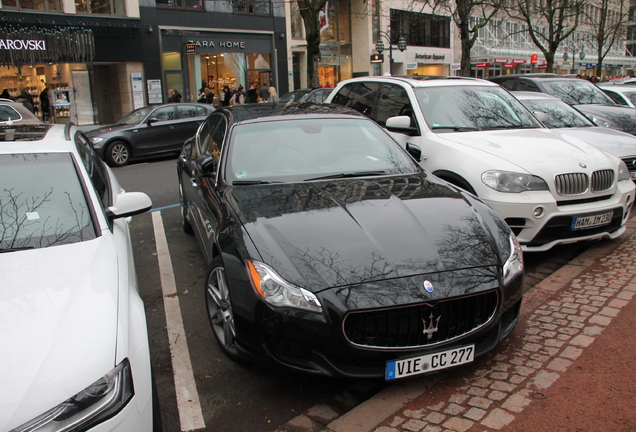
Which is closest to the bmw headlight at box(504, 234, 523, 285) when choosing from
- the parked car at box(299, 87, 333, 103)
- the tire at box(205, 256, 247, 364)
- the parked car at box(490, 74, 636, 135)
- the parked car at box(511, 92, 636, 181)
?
the tire at box(205, 256, 247, 364)

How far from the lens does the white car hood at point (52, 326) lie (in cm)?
A: 203

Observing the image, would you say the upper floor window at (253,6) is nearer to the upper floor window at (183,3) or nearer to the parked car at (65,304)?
the upper floor window at (183,3)

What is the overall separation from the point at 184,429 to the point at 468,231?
209cm

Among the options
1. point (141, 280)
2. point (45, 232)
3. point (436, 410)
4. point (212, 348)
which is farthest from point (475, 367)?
point (141, 280)

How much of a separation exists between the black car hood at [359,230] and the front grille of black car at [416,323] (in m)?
0.20

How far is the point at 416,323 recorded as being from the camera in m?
3.01

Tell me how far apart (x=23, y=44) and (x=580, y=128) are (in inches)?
802

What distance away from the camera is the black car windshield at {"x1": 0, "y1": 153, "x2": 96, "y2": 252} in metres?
3.15

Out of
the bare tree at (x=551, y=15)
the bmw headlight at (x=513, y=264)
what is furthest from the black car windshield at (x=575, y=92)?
the bare tree at (x=551, y=15)

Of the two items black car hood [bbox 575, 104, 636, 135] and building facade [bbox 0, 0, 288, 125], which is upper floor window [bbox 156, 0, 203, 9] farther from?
black car hood [bbox 575, 104, 636, 135]

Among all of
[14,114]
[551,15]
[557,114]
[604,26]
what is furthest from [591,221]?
[604,26]

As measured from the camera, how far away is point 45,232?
3201 mm

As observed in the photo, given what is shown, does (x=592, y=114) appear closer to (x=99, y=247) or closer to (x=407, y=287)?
(x=407, y=287)

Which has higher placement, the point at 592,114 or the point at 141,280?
the point at 592,114
